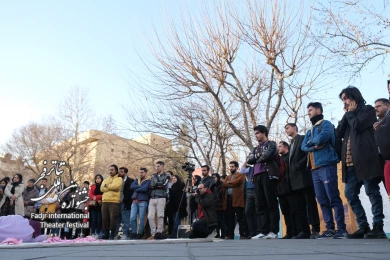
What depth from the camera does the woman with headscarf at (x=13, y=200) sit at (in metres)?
10.4

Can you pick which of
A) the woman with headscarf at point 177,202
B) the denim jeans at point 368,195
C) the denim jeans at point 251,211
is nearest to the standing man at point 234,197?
the denim jeans at point 251,211

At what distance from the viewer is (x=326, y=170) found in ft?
18.2

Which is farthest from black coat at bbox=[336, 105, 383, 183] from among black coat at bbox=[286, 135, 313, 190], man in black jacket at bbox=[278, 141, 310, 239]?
man in black jacket at bbox=[278, 141, 310, 239]

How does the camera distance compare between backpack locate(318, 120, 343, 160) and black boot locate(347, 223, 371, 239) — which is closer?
black boot locate(347, 223, 371, 239)

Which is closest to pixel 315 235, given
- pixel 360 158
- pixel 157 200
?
pixel 360 158

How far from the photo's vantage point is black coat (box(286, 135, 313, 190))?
19.9 ft

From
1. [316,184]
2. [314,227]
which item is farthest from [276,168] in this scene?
[314,227]

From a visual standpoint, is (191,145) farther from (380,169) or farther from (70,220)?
(380,169)

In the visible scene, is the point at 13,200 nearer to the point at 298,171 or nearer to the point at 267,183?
the point at 267,183

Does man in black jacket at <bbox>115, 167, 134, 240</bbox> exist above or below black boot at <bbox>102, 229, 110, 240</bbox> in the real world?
above

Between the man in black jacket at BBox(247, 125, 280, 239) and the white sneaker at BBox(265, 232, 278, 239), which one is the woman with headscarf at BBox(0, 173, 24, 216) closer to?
the man in black jacket at BBox(247, 125, 280, 239)

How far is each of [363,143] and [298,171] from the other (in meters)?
1.31

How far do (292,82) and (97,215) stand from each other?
9138mm

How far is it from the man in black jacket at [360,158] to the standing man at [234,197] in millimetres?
3744
